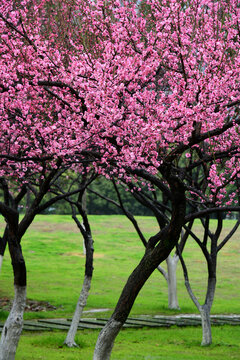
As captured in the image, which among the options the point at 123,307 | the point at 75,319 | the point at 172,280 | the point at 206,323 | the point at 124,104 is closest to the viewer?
the point at 123,307

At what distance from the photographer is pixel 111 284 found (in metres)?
34.3

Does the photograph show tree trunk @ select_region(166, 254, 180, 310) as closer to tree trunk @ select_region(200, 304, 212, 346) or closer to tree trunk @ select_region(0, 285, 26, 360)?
tree trunk @ select_region(200, 304, 212, 346)

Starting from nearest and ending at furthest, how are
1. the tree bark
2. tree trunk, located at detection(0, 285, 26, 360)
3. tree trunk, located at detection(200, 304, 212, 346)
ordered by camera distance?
the tree bark < tree trunk, located at detection(0, 285, 26, 360) < tree trunk, located at detection(200, 304, 212, 346)

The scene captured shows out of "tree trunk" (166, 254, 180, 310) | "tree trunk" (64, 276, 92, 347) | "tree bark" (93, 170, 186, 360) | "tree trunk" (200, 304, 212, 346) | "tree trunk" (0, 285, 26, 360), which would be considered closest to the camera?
"tree bark" (93, 170, 186, 360)

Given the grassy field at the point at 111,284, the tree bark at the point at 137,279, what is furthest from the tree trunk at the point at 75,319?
the tree bark at the point at 137,279

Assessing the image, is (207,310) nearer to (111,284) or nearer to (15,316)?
(15,316)

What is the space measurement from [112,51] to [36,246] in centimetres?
4177

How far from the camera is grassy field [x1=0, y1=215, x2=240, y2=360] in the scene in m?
16.3

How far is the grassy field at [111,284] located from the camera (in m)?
16.3

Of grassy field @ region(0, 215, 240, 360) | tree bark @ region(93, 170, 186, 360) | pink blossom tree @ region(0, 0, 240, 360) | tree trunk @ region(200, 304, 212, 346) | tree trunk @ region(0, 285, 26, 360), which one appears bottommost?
grassy field @ region(0, 215, 240, 360)

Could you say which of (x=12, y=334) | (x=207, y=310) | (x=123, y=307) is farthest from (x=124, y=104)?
(x=207, y=310)

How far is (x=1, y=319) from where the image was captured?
20188mm

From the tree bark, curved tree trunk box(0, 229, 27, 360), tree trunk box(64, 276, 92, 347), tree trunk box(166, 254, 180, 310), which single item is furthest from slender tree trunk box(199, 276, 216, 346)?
tree trunk box(166, 254, 180, 310)

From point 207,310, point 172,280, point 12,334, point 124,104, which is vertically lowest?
point 172,280
